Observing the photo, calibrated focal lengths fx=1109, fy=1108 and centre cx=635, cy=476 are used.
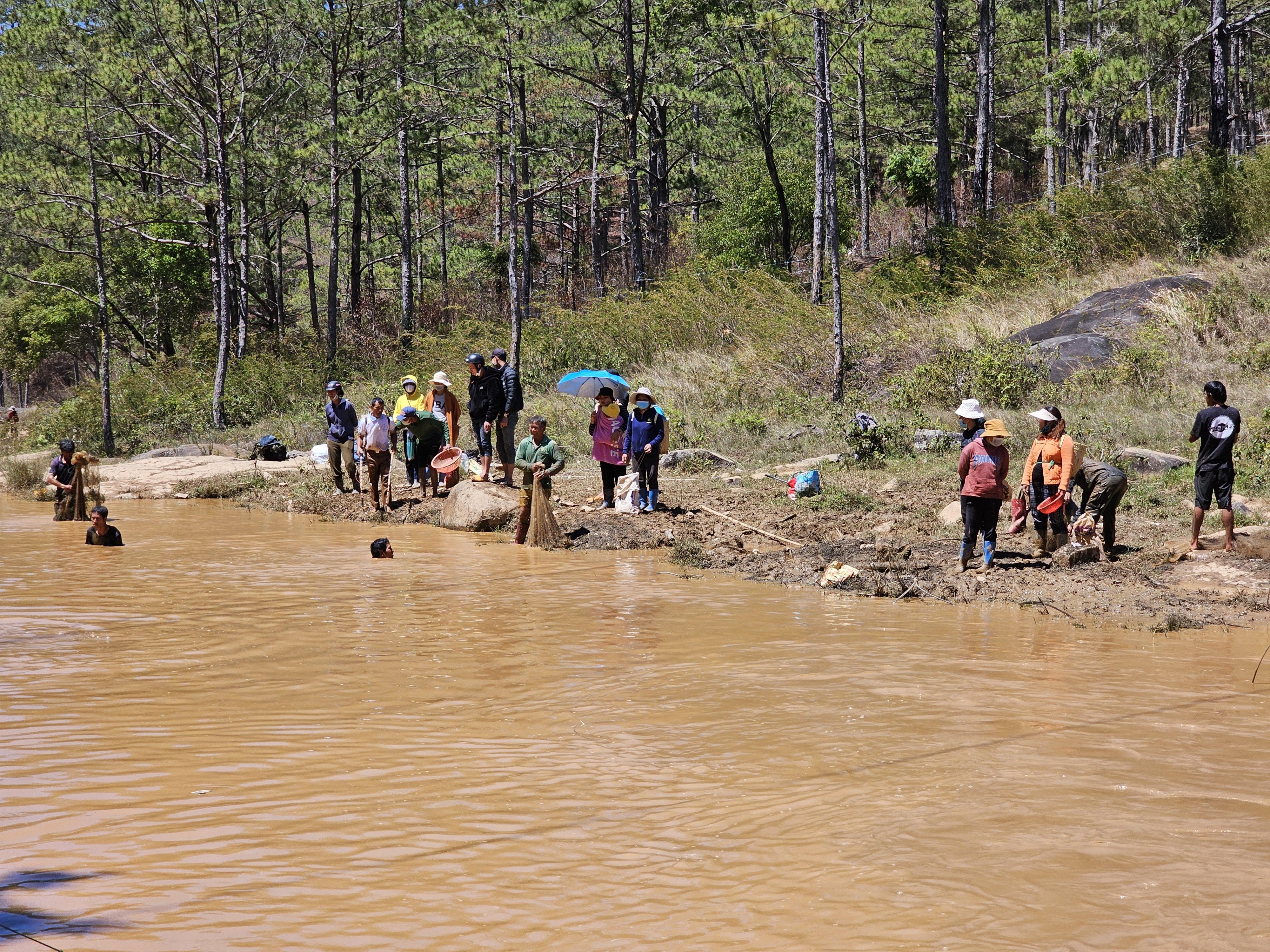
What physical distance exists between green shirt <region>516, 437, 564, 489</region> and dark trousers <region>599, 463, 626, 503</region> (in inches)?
62.0

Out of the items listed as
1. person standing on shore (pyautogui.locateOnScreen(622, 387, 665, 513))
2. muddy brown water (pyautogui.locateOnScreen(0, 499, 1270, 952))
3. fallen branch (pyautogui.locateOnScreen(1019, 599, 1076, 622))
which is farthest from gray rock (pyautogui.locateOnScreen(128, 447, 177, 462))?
fallen branch (pyautogui.locateOnScreen(1019, 599, 1076, 622))

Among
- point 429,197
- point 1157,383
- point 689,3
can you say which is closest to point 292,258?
point 429,197

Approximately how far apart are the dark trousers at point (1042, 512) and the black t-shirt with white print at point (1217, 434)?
1.33 metres

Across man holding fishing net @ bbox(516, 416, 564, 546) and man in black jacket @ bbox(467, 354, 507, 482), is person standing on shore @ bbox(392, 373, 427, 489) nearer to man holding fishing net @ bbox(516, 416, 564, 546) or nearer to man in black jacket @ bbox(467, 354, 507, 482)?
man in black jacket @ bbox(467, 354, 507, 482)

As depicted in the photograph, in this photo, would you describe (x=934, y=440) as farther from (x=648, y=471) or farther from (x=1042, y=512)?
(x=1042, y=512)

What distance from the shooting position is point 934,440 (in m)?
16.8

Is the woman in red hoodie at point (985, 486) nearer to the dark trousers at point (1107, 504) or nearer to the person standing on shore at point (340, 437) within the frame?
the dark trousers at point (1107, 504)

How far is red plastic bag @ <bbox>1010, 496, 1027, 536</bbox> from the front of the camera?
11.8 meters

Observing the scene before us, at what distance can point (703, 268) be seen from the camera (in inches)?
1187

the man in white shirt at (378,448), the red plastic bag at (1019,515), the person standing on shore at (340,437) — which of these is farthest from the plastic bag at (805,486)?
the person standing on shore at (340,437)

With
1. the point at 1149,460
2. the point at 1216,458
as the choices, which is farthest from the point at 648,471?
the point at 1216,458

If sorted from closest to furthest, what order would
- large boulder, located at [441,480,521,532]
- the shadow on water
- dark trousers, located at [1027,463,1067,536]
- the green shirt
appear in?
1. the shadow on water
2. dark trousers, located at [1027,463,1067,536]
3. the green shirt
4. large boulder, located at [441,480,521,532]

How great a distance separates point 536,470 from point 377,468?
153 inches

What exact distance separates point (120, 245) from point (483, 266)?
508 inches
